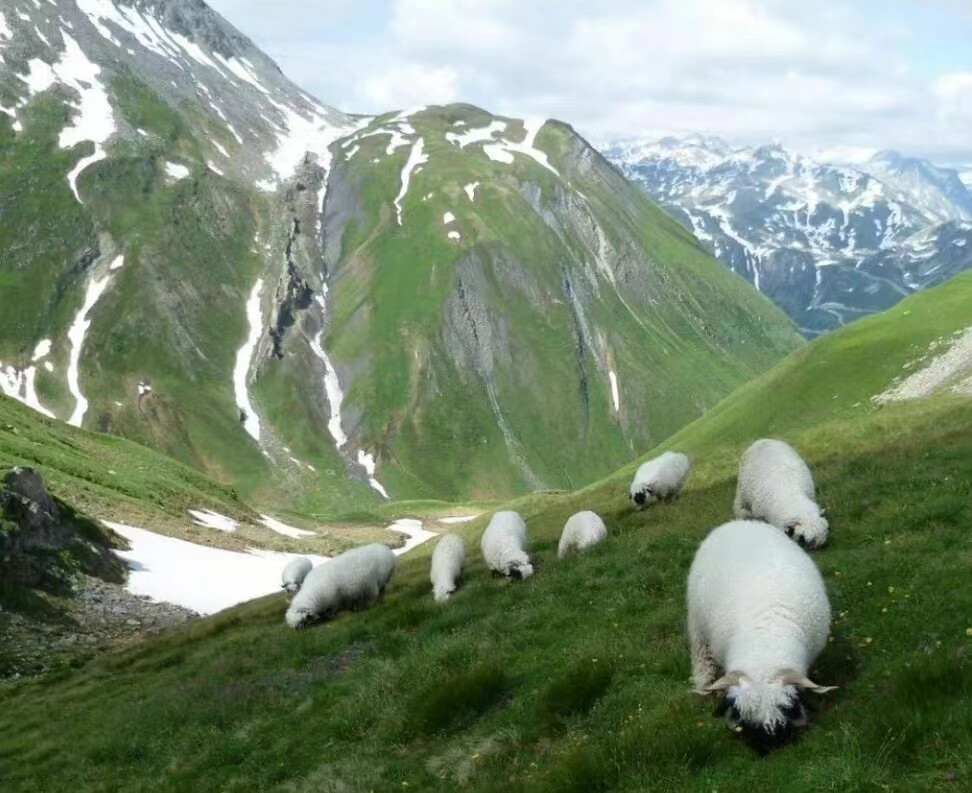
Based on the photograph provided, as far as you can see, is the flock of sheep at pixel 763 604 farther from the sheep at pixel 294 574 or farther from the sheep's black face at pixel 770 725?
the sheep at pixel 294 574

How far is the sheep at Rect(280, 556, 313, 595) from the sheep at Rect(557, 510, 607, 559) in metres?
13.1

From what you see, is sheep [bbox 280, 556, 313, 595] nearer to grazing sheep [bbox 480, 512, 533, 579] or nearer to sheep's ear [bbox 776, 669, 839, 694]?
grazing sheep [bbox 480, 512, 533, 579]

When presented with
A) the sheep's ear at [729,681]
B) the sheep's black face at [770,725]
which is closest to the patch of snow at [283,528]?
the sheep's ear at [729,681]

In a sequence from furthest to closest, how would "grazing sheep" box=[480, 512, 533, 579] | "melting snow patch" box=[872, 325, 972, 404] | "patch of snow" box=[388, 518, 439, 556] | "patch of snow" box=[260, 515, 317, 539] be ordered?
"patch of snow" box=[388, 518, 439, 556] < "patch of snow" box=[260, 515, 317, 539] < "melting snow patch" box=[872, 325, 972, 404] < "grazing sheep" box=[480, 512, 533, 579]

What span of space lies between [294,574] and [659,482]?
53.4 feet

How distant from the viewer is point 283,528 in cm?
9938

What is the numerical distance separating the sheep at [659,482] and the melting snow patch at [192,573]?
3278 cm

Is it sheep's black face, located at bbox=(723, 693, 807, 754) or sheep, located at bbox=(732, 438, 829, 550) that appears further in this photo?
sheep, located at bbox=(732, 438, 829, 550)

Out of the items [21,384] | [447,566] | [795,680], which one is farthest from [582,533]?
[21,384]

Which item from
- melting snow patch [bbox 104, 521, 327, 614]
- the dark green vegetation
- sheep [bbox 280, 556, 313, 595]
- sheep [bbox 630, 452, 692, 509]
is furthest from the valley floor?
melting snow patch [bbox 104, 521, 327, 614]

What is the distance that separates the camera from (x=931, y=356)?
54.4 meters

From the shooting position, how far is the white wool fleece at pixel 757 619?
9531mm

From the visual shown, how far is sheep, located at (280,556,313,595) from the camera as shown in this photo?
33062mm

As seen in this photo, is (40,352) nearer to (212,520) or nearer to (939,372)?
(212,520)
